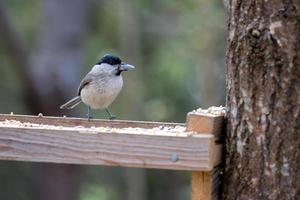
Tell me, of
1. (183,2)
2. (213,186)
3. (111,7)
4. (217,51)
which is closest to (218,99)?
(217,51)

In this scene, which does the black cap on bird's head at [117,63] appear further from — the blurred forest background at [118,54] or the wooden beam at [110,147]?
the blurred forest background at [118,54]

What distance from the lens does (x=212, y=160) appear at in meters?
3.08

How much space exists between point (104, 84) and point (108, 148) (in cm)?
289

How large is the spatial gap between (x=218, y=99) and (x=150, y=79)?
6.31m

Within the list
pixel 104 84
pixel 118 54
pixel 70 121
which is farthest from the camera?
pixel 118 54

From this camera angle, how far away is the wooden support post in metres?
3.14

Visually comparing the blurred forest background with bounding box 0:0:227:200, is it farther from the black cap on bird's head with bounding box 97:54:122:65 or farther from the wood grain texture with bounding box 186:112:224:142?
the wood grain texture with bounding box 186:112:224:142

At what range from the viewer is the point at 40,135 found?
3.26 metres

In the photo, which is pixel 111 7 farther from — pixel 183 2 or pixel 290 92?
pixel 290 92

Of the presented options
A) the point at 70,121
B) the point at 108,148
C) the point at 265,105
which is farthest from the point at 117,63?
the point at 265,105

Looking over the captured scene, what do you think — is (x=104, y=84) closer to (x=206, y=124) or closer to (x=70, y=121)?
(x=70, y=121)

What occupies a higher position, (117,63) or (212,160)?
(117,63)

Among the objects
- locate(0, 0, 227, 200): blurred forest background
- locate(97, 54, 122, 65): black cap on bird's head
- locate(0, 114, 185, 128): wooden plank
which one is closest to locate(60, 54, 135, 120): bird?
locate(97, 54, 122, 65): black cap on bird's head

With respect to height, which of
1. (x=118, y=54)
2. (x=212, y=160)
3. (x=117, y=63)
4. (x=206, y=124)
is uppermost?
(x=118, y=54)
